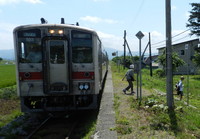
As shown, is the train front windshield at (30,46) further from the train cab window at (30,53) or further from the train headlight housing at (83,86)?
the train headlight housing at (83,86)

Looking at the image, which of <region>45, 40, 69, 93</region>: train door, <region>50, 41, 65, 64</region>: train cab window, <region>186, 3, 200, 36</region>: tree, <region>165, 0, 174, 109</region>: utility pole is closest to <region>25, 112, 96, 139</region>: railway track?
<region>45, 40, 69, 93</region>: train door

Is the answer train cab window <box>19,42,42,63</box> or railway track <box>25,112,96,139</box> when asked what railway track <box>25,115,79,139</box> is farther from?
train cab window <box>19,42,42,63</box>

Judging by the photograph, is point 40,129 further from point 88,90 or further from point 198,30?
point 198,30

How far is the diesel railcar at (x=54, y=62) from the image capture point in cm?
609

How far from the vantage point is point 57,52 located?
6.13 m

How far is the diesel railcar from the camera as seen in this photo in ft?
20.0

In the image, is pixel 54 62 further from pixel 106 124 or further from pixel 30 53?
pixel 106 124

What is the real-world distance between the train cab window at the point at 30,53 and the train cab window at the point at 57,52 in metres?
0.38

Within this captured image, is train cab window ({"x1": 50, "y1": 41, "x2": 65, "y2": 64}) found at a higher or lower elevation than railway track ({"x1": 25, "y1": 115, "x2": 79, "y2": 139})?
higher

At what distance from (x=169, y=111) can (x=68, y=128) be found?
341 centimetres

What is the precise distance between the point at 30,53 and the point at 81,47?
1.62 m

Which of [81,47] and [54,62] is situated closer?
[54,62]

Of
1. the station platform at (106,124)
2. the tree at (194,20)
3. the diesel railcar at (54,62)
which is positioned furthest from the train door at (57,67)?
the tree at (194,20)

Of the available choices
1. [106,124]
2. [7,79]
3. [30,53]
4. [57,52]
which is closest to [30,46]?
[30,53]
